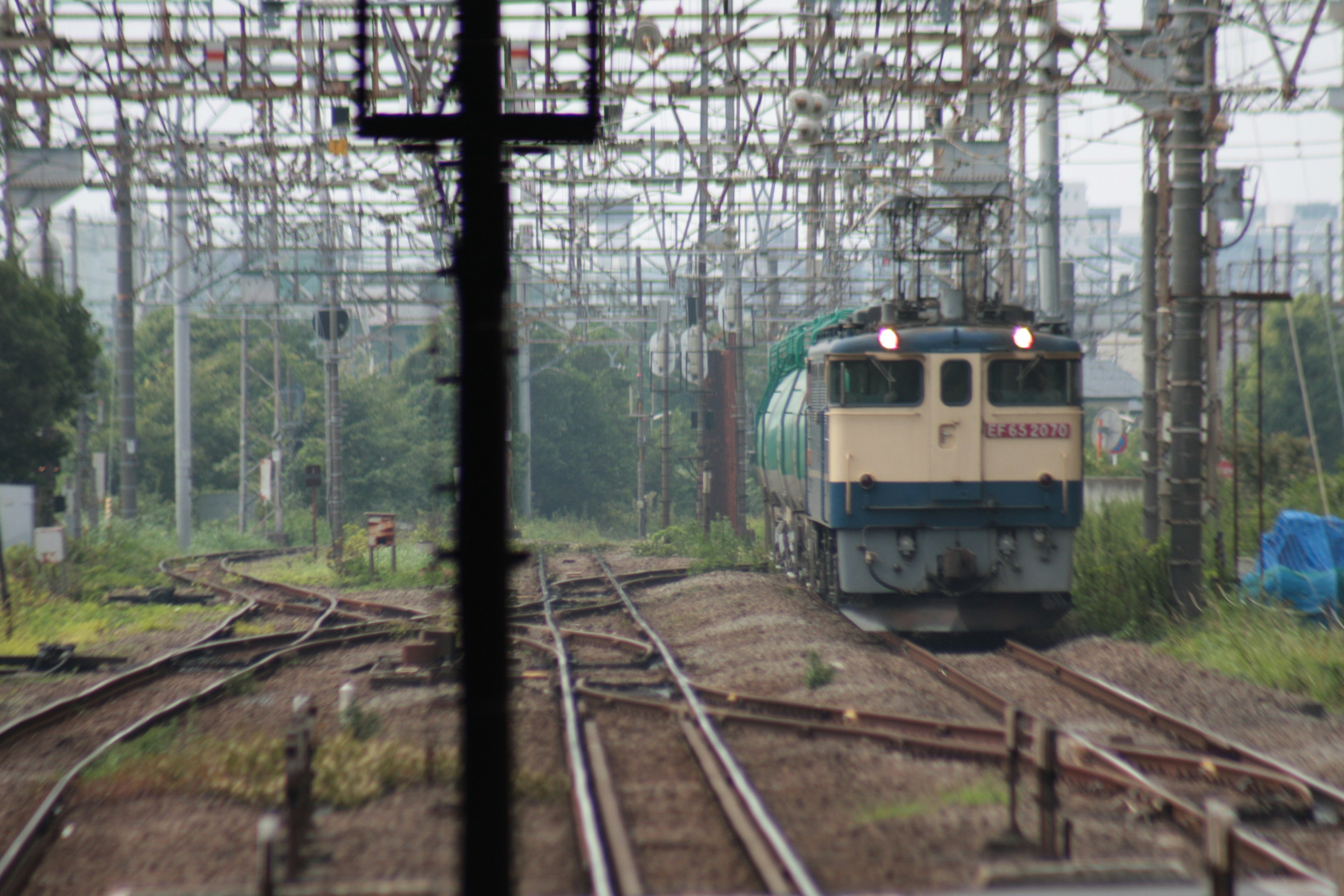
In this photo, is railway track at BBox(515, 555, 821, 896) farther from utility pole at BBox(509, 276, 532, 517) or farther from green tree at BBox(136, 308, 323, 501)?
green tree at BBox(136, 308, 323, 501)

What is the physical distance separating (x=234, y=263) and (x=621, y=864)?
271 ft

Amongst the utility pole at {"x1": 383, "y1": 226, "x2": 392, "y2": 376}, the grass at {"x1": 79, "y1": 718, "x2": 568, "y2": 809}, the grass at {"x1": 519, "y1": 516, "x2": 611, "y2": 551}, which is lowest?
the grass at {"x1": 519, "y1": 516, "x2": 611, "y2": 551}

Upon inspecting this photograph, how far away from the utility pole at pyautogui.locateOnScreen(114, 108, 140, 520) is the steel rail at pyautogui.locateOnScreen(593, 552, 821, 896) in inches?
558

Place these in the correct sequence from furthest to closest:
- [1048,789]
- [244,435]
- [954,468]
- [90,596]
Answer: [244,435]
[90,596]
[954,468]
[1048,789]

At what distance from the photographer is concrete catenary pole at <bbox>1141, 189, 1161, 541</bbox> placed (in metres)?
13.6

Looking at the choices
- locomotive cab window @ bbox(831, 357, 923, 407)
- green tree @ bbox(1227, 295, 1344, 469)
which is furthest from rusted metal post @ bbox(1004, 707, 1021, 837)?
green tree @ bbox(1227, 295, 1344, 469)

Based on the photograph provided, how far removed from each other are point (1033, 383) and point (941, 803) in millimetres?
6781

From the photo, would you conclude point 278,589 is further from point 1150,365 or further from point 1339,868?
point 1339,868

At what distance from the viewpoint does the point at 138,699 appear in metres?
10.9

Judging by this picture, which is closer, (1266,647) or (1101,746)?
(1101,746)

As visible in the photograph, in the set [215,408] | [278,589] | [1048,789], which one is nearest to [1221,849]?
[1048,789]

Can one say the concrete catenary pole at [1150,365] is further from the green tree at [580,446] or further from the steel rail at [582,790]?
the green tree at [580,446]

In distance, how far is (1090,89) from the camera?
13703mm

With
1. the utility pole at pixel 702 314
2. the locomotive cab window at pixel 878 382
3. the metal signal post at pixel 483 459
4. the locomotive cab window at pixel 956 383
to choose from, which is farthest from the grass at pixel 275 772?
the utility pole at pixel 702 314
